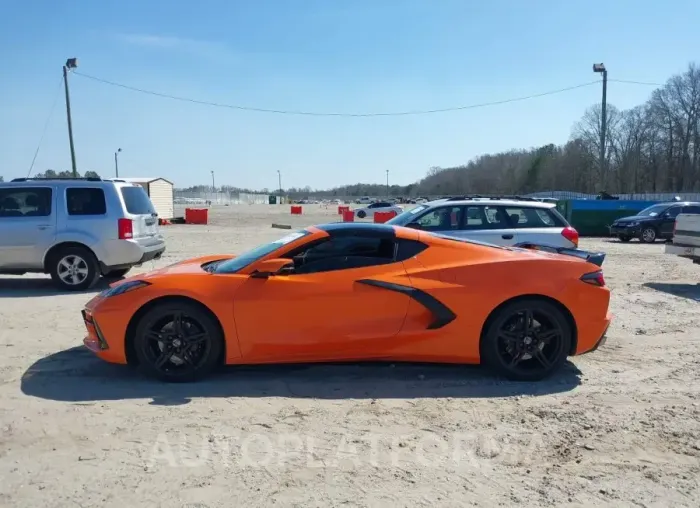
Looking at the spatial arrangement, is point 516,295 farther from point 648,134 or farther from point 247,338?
point 648,134

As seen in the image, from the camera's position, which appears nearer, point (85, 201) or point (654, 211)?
point (85, 201)

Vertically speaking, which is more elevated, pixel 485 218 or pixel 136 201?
pixel 136 201

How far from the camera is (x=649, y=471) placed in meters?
3.35

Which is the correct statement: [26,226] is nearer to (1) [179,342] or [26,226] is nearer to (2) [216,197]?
(1) [179,342]

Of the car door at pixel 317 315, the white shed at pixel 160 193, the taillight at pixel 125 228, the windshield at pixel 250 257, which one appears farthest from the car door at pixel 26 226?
the white shed at pixel 160 193

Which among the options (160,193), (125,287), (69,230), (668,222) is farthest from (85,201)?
(160,193)

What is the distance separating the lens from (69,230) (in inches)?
363

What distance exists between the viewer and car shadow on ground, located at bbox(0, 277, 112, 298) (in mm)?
9117

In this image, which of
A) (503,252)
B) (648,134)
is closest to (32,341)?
(503,252)

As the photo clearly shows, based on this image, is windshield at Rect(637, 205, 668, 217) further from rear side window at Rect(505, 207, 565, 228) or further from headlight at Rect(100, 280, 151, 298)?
headlight at Rect(100, 280, 151, 298)

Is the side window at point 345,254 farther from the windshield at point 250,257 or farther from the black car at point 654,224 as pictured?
the black car at point 654,224

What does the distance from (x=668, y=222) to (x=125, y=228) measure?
19730 millimetres

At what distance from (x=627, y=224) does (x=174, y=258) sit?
16783mm

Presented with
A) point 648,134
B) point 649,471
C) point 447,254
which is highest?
point 648,134
